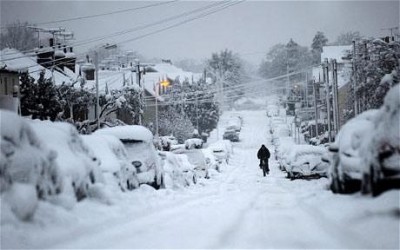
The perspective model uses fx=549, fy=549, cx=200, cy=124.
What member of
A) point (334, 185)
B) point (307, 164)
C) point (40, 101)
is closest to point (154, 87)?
point (40, 101)

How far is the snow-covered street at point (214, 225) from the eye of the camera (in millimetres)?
8398

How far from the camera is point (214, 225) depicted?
397 inches

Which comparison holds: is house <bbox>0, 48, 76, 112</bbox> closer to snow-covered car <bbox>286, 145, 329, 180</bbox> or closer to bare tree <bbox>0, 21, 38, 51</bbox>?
snow-covered car <bbox>286, 145, 329, 180</bbox>

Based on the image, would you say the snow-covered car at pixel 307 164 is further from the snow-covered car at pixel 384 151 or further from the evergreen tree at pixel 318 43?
the evergreen tree at pixel 318 43

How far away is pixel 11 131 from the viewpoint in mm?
9703

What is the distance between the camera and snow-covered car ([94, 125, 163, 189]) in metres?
17.1

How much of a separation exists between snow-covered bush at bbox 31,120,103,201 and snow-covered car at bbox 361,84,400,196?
5899 millimetres

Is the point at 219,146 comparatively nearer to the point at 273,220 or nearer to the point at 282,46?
the point at 273,220

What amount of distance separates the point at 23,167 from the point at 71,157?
2.41 meters

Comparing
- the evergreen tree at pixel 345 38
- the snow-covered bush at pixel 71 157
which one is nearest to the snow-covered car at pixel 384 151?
the snow-covered bush at pixel 71 157

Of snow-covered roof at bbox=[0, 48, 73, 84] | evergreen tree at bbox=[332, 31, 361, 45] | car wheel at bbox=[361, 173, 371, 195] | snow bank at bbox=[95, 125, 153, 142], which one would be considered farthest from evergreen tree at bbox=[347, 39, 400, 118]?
evergreen tree at bbox=[332, 31, 361, 45]

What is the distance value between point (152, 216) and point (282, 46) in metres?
173

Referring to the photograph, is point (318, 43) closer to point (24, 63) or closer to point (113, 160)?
point (24, 63)

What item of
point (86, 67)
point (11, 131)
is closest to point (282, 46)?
point (86, 67)
